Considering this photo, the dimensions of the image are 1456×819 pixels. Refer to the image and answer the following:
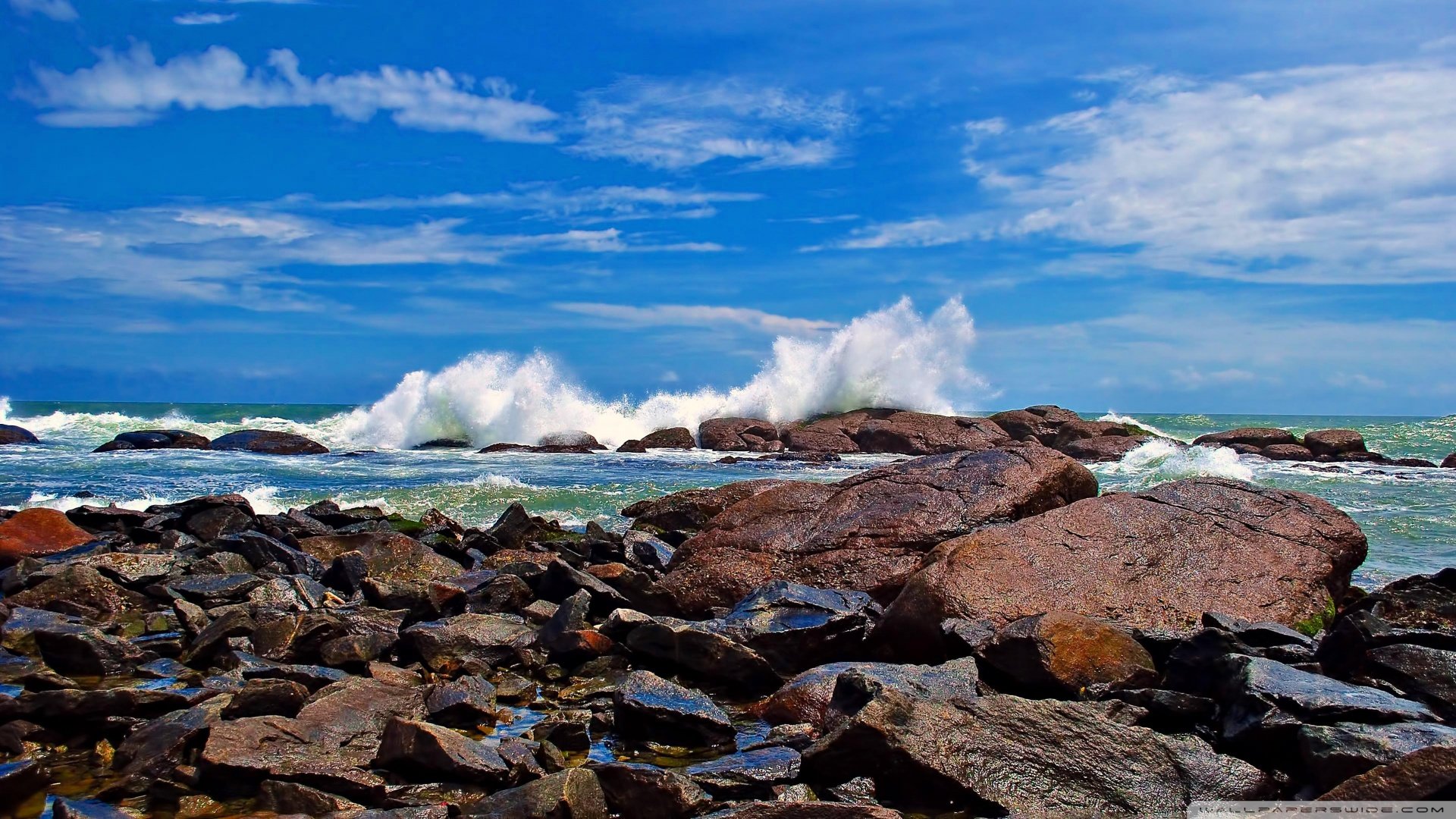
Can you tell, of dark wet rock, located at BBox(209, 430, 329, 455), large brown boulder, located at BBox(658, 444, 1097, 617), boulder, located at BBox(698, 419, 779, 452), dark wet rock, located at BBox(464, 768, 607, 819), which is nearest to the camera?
dark wet rock, located at BBox(464, 768, 607, 819)

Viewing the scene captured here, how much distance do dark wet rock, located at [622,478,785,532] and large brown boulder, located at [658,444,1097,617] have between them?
3210 mm

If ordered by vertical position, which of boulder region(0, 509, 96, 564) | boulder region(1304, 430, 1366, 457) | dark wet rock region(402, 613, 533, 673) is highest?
boulder region(1304, 430, 1366, 457)

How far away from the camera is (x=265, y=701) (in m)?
4.81

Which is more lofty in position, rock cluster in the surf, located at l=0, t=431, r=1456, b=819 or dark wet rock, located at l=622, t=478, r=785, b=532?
dark wet rock, located at l=622, t=478, r=785, b=532

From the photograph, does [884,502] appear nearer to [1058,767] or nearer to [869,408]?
[1058,767]

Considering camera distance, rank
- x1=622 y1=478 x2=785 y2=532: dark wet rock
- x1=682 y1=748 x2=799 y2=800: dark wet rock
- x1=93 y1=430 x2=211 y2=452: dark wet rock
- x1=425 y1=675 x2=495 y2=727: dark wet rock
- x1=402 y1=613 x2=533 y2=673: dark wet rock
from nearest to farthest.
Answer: x1=682 y1=748 x2=799 y2=800: dark wet rock → x1=425 y1=675 x2=495 y2=727: dark wet rock → x1=402 y1=613 x2=533 y2=673: dark wet rock → x1=622 y1=478 x2=785 y2=532: dark wet rock → x1=93 y1=430 x2=211 y2=452: dark wet rock

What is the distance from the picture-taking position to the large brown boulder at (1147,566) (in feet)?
21.2

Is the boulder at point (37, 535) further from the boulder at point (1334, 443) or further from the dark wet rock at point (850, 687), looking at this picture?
the boulder at point (1334, 443)

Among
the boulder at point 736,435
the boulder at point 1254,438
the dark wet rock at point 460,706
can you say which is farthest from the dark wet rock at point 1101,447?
the dark wet rock at point 460,706

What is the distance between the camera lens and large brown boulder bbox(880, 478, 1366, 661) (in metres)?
6.47

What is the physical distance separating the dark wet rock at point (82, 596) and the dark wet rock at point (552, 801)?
5.01m

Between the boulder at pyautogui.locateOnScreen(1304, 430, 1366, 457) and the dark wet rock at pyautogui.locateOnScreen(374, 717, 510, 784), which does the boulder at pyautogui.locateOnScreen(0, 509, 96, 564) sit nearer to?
the dark wet rock at pyautogui.locateOnScreen(374, 717, 510, 784)

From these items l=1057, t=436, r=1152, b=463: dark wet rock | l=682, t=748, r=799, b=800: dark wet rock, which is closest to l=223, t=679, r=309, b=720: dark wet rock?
l=682, t=748, r=799, b=800: dark wet rock

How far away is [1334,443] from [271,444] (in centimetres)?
2862
